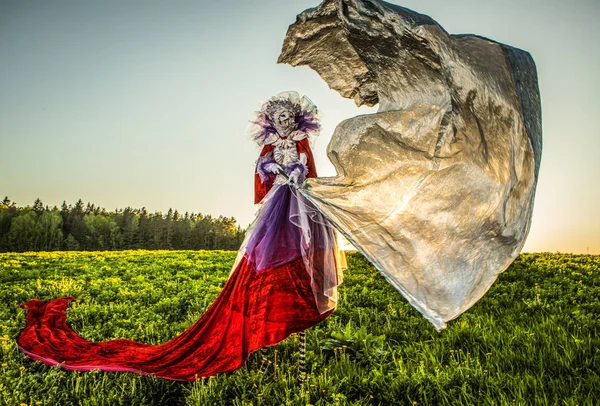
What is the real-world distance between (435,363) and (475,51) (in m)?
3.29

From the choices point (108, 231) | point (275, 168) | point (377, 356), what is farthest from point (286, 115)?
point (108, 231)

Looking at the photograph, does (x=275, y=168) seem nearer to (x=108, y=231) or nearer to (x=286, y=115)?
(x=286, y=115)

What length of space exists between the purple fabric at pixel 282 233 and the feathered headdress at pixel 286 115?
815 millimetres

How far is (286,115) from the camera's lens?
4875 millimetres

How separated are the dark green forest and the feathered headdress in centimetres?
5229

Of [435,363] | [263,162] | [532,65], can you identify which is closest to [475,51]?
[532,65]

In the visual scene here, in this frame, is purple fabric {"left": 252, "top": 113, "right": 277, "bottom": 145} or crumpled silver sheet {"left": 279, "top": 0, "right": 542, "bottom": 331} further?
purple fabric {"left": 252, "top": 113, "right": 277, "bottom": 145}

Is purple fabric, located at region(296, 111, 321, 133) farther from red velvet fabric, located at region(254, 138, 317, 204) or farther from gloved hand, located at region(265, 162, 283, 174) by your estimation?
gloved hand, located at region(265, 162, 283, 174)

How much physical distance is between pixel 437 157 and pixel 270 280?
2.27 metres

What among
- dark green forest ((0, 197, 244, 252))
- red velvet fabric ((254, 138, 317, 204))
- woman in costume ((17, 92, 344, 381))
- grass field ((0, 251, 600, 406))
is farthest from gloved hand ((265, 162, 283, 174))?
dark green forest ((0, 197, 244, 252))

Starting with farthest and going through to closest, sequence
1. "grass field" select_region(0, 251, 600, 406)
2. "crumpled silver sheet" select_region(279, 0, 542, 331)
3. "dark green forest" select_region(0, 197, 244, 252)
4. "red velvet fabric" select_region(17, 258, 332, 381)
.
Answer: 1. "dark green forest" select_region(0, 197, 244, 252)
2. "red velvet fabric" select_region(17, 258, 332, 381)
3. "grass field" select_region(0, 251, 600, 406)
4. "crumpled silver sheet" select_region(279, 0, 542, 331)

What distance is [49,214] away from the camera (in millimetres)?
63531

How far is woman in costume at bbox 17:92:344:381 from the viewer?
425 centimetres

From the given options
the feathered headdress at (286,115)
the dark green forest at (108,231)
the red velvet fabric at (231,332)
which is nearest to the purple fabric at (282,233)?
the red velvet fabric at (231,332)
